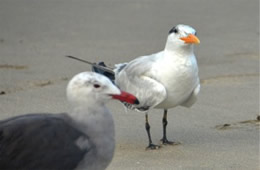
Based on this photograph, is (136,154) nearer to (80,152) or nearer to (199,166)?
(199,166)

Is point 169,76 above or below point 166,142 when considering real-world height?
above

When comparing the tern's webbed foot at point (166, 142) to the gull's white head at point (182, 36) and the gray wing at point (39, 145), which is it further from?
the gray wing at point (39, 145)

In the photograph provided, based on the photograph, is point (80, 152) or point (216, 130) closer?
point (80, 152)

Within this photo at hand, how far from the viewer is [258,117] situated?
20.7ft

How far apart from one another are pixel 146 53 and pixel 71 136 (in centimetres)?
531

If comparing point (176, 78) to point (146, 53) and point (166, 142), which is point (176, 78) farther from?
point (146, 53)

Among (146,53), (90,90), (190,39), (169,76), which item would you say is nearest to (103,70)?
(169,76)

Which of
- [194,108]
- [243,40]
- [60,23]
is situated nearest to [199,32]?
[243,40]

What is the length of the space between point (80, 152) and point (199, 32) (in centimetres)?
658

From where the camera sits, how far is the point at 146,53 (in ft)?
29.3

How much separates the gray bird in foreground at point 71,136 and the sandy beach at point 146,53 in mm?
1305

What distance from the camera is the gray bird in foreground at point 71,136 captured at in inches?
144

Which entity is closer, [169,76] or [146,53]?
[169,76]

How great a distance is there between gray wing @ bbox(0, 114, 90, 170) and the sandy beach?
4.34 ft
